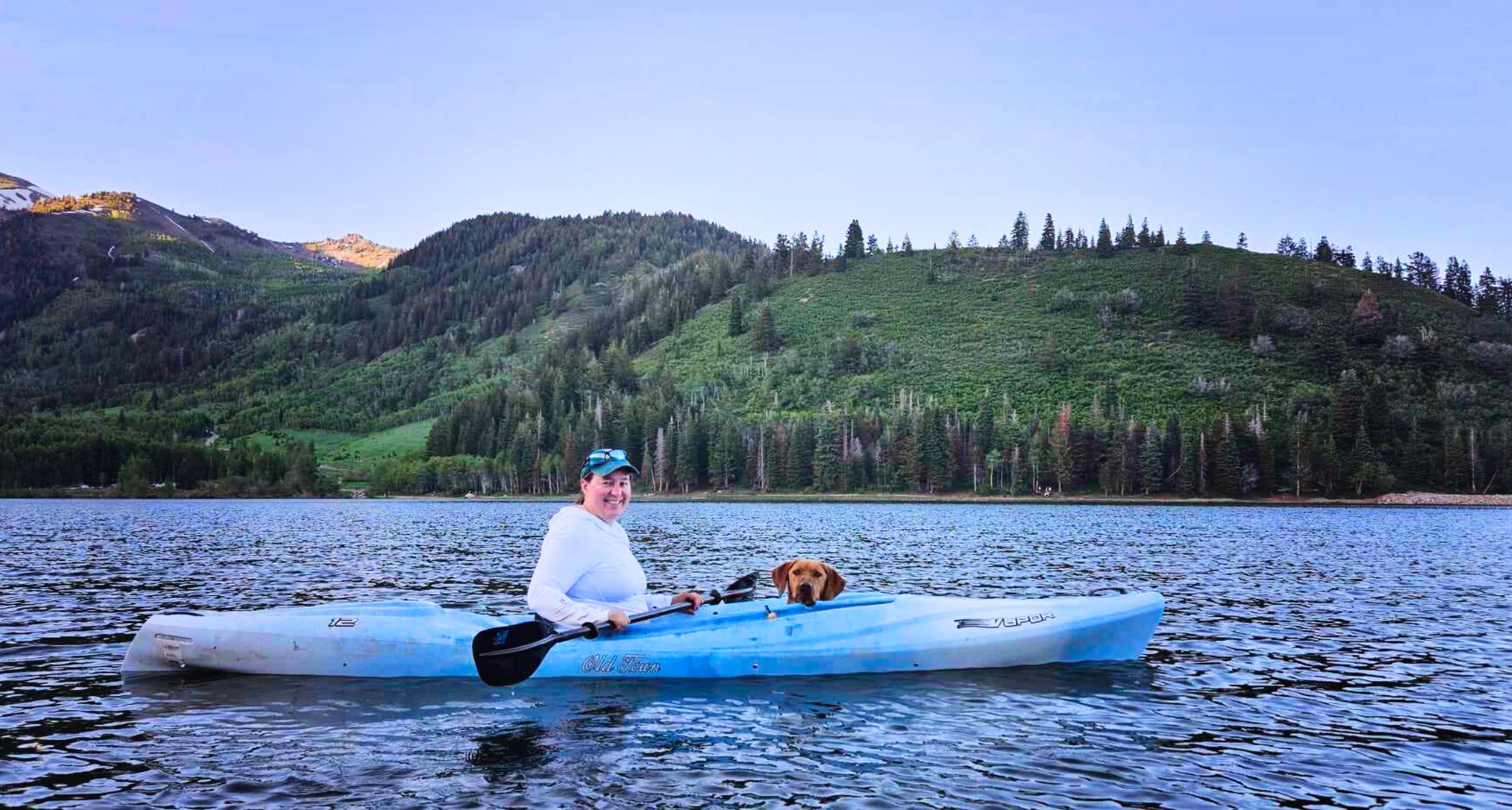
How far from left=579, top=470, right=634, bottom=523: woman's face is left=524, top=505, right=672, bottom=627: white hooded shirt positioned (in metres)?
0.14

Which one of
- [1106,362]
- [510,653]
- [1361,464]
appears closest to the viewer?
[510,653]

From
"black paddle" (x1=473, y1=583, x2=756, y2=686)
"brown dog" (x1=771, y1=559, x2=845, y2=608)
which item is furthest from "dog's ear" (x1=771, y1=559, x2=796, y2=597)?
"black paddle" (x1=473, y1=583, x2=756, y2=686)

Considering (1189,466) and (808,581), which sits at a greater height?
(1189,466)

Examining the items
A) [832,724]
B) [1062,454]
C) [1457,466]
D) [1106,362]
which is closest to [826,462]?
[1062,454]

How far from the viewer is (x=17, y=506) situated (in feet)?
362

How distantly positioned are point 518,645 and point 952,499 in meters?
121

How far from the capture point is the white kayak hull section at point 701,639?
1461 cm

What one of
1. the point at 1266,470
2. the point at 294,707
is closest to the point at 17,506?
the point at 294,707

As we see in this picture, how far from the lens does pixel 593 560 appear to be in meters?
13.5

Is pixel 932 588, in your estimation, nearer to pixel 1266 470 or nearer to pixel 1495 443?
pixel 1266 470

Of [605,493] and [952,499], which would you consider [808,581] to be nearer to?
[605,493]

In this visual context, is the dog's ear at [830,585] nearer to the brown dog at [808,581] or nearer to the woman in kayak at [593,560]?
the brown dog at [808,581]

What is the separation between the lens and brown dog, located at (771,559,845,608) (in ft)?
51.0

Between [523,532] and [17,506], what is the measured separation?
82.3 meters
